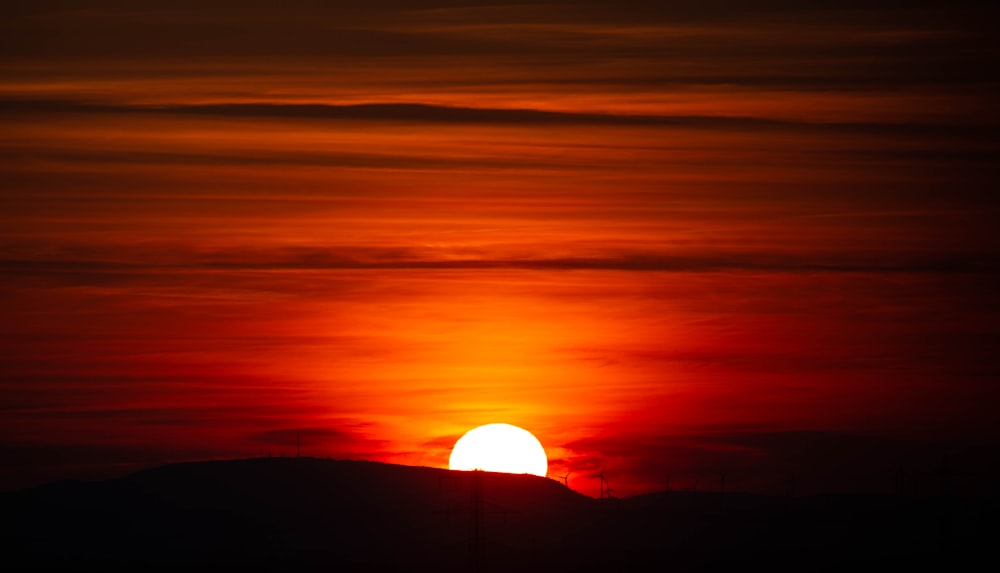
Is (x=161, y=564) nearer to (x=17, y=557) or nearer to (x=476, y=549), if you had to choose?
(x=17, y=557)

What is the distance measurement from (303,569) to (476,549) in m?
18.5

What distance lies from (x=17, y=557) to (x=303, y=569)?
3013 centimetres

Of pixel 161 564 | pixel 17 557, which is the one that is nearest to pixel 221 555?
pixel 161 564

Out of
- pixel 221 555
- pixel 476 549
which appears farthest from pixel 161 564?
pixel 476 549

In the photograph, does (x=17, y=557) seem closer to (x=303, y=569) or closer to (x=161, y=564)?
(x=161, y=564)

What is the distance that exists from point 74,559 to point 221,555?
15452mm

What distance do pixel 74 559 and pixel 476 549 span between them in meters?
42.7

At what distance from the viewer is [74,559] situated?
19850 cm

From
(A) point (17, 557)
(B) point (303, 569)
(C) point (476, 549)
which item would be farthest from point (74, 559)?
(C) point (476, 549)

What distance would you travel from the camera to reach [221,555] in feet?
656

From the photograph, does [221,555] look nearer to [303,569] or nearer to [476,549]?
A: [303,569]

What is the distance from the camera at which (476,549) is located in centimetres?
19900

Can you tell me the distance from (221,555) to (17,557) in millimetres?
21329

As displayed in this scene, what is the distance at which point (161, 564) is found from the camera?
200m
